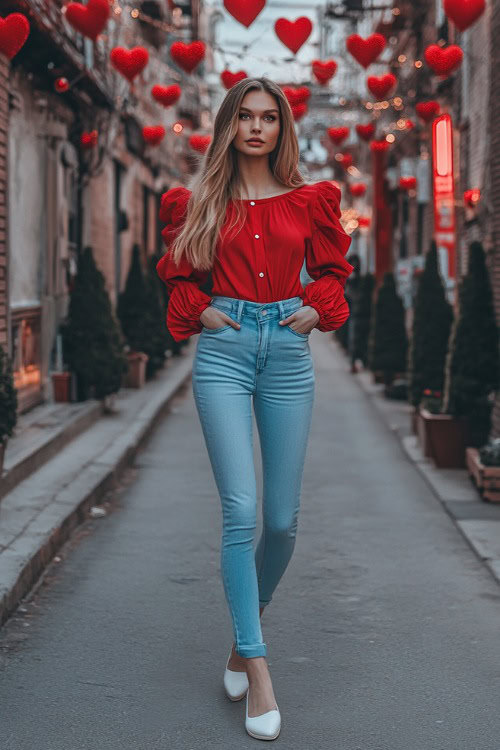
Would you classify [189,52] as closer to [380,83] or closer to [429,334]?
[380,83]

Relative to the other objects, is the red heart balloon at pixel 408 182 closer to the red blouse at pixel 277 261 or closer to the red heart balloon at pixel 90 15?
the red heart balloon at pixel 90 15

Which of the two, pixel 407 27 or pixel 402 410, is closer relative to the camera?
pixel 402 410

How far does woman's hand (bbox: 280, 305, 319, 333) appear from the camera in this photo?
12.6ft

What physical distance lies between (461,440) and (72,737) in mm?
6587

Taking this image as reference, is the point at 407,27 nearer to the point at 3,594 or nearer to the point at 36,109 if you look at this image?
the point at 36,109

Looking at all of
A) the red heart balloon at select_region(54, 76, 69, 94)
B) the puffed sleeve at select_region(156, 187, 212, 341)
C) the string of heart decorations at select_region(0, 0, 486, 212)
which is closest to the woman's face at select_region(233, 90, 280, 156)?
the puffed sleeve at select_region(156, 187, 212, 341)

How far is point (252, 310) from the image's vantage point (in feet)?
12.6

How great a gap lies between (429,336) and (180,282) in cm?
788

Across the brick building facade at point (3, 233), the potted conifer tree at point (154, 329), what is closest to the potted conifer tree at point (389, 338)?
the potted conifer tree at point (154, 329)

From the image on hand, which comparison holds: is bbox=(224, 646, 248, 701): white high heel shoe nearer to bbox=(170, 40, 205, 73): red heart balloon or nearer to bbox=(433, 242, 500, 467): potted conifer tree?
bbox=(433, 242, 500, 467): potted conifer tree

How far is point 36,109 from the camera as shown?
40.4 ft

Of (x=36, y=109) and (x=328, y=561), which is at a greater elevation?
(x=36, y=109)

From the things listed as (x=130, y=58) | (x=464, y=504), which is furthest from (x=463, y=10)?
(x=464, y=504)

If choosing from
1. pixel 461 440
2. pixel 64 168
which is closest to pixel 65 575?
pixel 461 440
